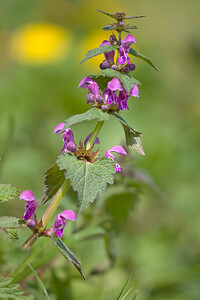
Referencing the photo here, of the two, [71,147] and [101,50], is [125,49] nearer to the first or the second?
[101,50]

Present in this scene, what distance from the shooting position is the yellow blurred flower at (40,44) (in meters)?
5.39

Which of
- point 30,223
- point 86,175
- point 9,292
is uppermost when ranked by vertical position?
point 86,175

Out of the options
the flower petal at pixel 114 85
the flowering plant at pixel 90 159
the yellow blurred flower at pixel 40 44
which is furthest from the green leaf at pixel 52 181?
the yellow blurred flower at pixel 40 44

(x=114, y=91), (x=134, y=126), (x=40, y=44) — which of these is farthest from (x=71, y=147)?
(x=40, y=44)

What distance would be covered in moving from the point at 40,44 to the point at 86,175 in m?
4.76

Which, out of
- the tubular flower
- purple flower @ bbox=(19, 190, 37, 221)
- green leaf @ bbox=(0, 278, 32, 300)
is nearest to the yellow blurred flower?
the tubular flower

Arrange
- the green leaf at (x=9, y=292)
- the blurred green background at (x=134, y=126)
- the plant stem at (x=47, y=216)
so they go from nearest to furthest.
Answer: the green leaf at (x=9, y=292)
the plant stem at (x=47, y=216)
the blurred green background at (x=134, y=126)

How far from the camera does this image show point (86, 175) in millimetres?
1110

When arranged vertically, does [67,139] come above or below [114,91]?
below

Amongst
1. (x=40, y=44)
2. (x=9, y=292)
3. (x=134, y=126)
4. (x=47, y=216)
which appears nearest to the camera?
(x=9, y=292)

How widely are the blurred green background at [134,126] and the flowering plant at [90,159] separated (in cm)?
18

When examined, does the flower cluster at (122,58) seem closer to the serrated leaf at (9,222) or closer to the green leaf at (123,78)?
the green leaf at (123,78)

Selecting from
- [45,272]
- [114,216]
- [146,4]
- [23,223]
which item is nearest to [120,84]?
[23,223]

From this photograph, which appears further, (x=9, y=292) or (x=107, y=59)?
(x=107, y=59)
